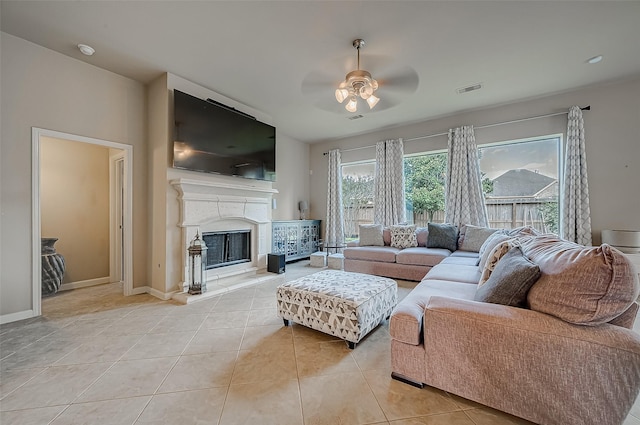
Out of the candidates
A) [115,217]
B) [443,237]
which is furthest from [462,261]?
[115,217]

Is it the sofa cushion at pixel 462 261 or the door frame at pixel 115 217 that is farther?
the door frame at pixel 115 217

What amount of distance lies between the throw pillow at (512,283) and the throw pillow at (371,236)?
2.98m

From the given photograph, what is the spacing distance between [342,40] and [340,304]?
8.47 feet

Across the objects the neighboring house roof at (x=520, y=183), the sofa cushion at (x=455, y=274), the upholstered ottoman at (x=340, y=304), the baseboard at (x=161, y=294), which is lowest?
the baseboard at (x=161, y=294)

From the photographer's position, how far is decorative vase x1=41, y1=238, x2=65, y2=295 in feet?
10.4

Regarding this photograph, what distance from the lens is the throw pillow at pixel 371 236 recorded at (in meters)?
4.61

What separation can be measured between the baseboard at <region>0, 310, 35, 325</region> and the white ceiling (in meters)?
2.85

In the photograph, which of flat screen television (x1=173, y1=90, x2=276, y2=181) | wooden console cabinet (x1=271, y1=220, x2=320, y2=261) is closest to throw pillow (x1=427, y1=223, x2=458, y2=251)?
wooden console cabinet (x1=271, y1=220, x2=320, y2=261)

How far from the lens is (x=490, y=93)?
375 centimetres

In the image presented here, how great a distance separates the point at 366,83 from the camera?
240 centimetres

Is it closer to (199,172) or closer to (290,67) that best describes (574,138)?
(290,67)

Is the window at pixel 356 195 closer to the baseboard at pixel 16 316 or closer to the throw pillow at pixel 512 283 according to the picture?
the throw pillow at pixel 512 283

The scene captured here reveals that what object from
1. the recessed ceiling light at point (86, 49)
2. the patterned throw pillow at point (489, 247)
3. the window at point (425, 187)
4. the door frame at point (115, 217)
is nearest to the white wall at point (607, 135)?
the window at point (425, 187)

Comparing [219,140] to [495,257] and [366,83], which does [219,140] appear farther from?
[495,257]
